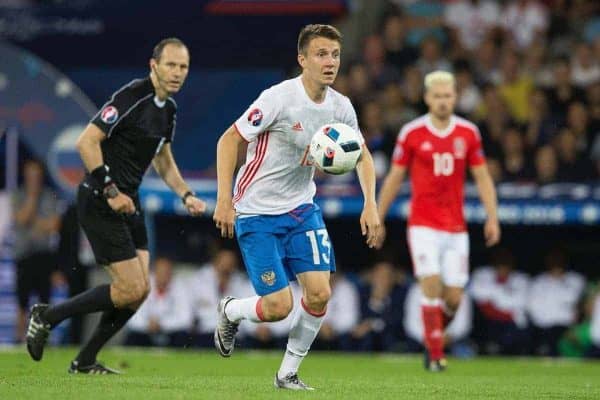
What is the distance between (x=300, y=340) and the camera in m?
8.44

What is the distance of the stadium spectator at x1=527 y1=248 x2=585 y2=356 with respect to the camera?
16047 mm

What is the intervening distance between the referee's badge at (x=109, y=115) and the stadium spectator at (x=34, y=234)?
7521mm

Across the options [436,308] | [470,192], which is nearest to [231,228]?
[436,308]

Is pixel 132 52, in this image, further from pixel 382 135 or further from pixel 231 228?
pixel 231 228

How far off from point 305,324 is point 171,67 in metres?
2.45

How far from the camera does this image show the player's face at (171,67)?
9820 mm

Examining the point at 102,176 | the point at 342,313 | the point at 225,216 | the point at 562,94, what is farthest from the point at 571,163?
the point at 225,216

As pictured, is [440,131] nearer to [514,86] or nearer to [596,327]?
[596,327]

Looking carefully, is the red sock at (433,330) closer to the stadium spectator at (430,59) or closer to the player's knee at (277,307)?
the player's knee at (277,307)

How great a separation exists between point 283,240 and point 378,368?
180 inches

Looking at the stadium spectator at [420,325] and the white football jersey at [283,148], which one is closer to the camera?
the white football jersey at [283,148]

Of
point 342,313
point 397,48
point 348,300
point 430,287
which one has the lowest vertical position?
point 342,313

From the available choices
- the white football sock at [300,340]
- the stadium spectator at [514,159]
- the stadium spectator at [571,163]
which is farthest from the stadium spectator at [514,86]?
the white football sock at [300,340]

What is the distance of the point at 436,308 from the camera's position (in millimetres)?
12250
